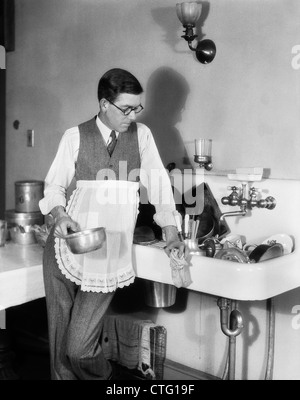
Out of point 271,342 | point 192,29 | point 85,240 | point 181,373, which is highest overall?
point 192,29

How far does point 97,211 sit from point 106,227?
0.23 ft

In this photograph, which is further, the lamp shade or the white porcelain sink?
the lamp shade

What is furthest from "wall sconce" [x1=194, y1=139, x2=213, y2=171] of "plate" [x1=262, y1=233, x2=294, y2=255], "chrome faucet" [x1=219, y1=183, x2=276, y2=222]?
"plate" [x1=262, y1=233, x2=294, y2=255]

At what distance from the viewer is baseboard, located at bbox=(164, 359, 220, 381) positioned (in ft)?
8.29

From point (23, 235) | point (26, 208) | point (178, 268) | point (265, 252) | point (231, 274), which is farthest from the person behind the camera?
point (26, 208)

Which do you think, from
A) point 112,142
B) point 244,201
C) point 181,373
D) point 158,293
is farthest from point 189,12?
point 181,373

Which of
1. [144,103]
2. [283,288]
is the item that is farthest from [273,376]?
[144,103]

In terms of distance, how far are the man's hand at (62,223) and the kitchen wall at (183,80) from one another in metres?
0.86

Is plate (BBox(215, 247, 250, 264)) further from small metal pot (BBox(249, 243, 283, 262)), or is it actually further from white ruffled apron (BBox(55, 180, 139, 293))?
white ruffled apron (BBox(55, 180, 139, 293))

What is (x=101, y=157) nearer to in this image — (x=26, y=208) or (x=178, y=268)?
(x=178, y=268)

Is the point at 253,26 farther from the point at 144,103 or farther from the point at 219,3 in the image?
the point at 144,103

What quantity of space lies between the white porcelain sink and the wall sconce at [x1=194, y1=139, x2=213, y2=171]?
568mm

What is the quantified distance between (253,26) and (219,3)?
0.22m

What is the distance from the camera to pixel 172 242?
72.1 inches
